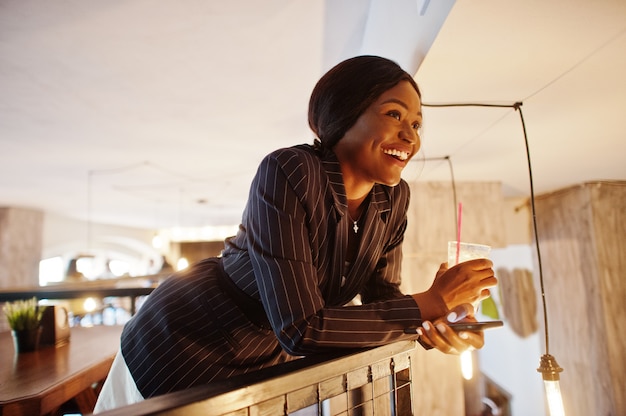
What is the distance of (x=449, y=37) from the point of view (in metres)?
1.26

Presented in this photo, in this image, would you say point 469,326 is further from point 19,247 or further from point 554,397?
point 19,247

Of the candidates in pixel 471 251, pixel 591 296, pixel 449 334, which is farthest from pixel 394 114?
pixel 591 296

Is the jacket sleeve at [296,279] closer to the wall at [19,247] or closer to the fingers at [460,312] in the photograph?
the fingers at [460,312]

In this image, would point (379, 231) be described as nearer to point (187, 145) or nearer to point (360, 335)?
point (360, 335)

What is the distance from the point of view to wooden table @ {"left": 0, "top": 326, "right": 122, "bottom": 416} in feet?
3.87

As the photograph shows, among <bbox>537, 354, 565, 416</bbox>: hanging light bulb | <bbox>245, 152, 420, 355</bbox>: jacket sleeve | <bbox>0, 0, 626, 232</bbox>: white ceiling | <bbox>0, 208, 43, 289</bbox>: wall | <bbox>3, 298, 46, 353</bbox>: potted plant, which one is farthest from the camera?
<bbox>0, 208, 43, 289</bbox>: wall

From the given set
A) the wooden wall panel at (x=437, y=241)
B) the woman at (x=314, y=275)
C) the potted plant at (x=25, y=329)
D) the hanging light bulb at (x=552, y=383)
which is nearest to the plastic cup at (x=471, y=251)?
the woman at (x=314, y=275)

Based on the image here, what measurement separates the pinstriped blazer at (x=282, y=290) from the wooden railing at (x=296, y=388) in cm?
5

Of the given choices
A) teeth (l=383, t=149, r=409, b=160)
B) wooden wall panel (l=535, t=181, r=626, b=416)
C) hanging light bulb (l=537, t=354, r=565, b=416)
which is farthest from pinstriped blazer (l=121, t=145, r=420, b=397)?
wooden wall panel (l=535, t=181, r=626, b=416)

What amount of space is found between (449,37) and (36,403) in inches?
67.1

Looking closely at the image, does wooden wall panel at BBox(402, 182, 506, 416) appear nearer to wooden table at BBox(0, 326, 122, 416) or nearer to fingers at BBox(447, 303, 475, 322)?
wooden table at BBox(0, 326, 122, 416)

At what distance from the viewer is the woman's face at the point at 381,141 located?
1019mm

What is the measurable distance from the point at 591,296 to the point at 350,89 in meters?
3.88

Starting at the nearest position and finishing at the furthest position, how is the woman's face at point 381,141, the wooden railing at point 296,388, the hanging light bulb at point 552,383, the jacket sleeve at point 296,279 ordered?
the wooden railing at point 296,388
the jacket sleeve at point 296,279
the woman's face at point 381,141
the hanging light bulb at point 552,383
